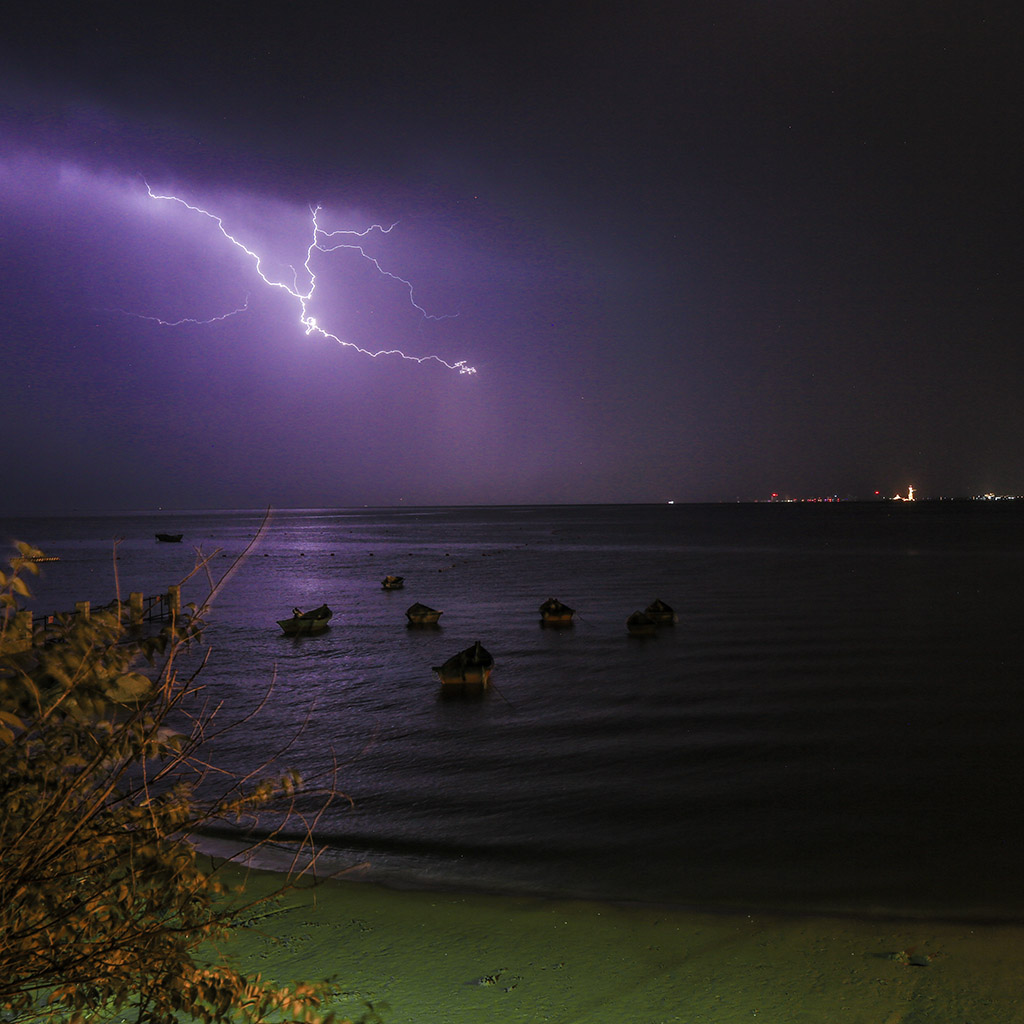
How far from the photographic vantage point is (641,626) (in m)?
35.6

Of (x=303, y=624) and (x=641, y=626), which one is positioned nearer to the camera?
(x=641, y=626)

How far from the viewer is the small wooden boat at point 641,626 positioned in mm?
35312

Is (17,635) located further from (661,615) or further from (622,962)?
(661,615)

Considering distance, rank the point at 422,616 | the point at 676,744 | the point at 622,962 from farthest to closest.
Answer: the point at 422,616 → the point at 676,744 → the point at 622,962

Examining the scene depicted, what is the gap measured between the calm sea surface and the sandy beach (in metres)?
1.51

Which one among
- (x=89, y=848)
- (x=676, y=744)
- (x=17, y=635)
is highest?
(x=17, y=635)

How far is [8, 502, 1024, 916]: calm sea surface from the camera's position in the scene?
11.9 metres

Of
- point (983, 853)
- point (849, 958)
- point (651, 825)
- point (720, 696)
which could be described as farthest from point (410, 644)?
point (849, 958)

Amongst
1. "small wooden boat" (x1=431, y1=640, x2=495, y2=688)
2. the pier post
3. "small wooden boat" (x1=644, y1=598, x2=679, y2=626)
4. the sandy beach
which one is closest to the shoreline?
the sandy beach

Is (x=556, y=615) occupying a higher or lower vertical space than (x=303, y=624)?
higher

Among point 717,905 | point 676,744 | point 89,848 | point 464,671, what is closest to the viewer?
point 89,848

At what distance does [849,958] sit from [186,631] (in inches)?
315

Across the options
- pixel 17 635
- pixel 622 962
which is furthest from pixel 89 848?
pixel 622 962

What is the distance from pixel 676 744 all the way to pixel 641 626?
16.9 m
